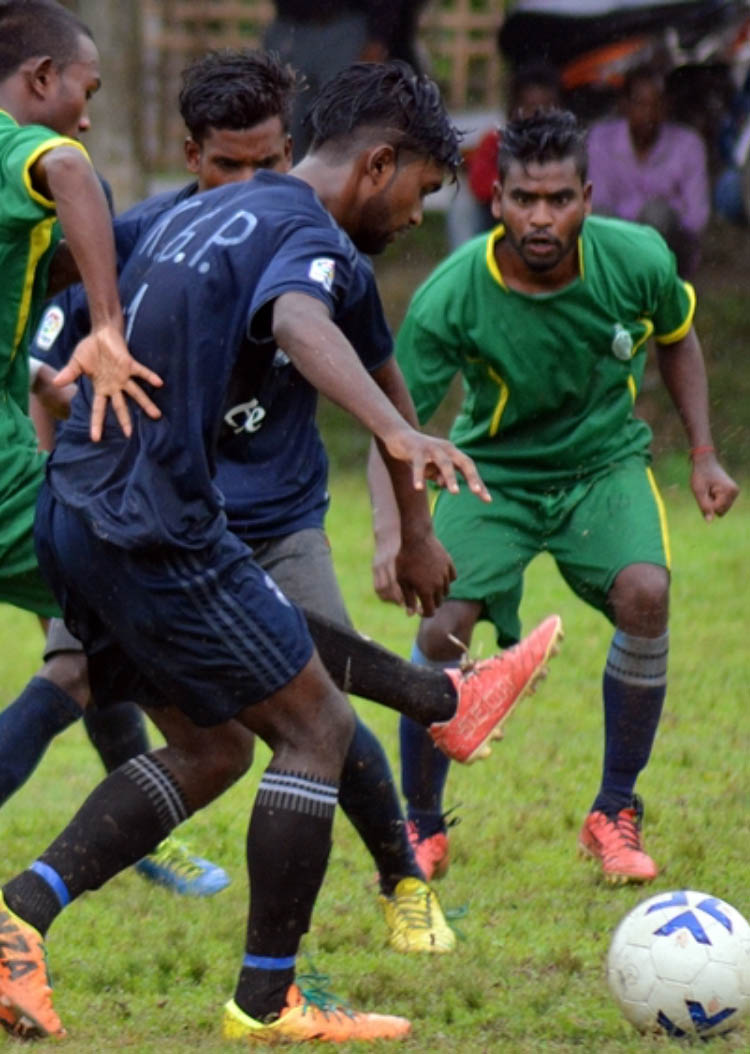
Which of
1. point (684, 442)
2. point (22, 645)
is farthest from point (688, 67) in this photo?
point (22, 645)

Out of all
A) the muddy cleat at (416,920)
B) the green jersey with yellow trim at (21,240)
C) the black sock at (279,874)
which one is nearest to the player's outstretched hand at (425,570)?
the black sock at (279,874)

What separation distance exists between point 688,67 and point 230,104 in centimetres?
1041

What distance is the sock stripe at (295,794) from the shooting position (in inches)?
142

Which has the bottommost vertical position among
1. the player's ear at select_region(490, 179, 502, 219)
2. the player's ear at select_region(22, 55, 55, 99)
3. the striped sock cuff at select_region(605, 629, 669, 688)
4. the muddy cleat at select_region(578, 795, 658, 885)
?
the muddy cleat at select_region(578, 795, 658, 885)

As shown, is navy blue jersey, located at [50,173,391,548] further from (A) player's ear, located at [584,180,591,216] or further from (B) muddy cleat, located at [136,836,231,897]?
(A) player's ear, located at [584,180,591,216]

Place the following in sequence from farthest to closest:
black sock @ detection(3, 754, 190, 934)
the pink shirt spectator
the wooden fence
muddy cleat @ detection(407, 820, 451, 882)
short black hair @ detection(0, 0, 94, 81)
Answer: the wooden fence < the pink shirt spectator < muddy cleat @ detection(407, 820, 451, 882) < short black hair @ detection(0, 0, 94, 81) < black sock @ detection(3, 754, 190, 934)

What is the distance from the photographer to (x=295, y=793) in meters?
3.60

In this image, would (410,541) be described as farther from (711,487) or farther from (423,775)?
(711,487)

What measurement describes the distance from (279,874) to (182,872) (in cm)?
151

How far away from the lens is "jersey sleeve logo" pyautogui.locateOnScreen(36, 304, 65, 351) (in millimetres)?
4973

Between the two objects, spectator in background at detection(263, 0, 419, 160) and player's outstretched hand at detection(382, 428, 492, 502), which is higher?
player's outstretched hand at detection(382, 428, 492, 502)

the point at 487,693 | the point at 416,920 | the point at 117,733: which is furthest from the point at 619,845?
the point at 117,733

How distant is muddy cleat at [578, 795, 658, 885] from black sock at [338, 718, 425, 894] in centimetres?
71

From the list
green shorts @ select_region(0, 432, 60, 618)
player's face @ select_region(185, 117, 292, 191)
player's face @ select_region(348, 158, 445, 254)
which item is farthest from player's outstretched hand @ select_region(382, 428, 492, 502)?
player's face @ select_region(185, 117, 292, 191)
